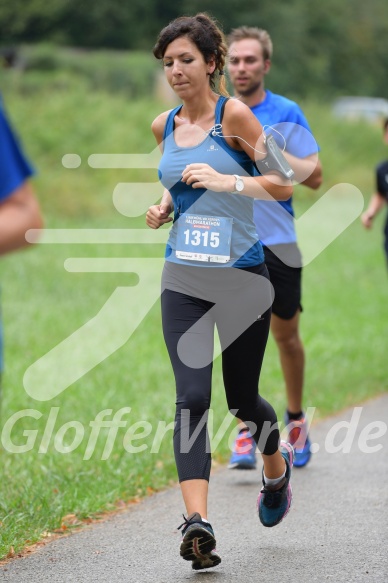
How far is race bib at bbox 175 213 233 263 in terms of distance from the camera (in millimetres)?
4402

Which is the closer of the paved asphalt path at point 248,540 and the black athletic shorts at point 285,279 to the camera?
the paved asphalt path at point 248,540

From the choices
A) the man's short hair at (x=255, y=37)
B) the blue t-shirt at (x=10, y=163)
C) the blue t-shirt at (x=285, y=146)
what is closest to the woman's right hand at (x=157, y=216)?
the blue t-shirt at (x=285, y=146)

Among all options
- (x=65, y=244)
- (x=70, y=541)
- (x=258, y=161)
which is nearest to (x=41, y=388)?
(x=70, y=541)

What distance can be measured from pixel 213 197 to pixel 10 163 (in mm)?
1623

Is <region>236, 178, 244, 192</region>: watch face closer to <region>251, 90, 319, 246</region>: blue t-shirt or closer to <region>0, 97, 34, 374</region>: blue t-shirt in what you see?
<region>0, 97, 34, 374</region>: blue t-shirt

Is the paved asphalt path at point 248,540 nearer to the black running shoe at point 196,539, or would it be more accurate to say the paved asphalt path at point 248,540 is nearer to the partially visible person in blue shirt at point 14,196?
the black running shoe at point 196,539

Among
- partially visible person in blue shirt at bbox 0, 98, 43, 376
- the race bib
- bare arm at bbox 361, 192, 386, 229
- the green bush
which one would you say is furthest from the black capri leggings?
the green bush

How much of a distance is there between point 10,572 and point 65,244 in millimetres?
14913

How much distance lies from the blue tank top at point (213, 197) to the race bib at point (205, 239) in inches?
0.6

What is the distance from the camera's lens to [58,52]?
39.9m

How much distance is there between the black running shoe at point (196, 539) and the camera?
4070 millimetres

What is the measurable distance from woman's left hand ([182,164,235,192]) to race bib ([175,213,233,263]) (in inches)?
7.3

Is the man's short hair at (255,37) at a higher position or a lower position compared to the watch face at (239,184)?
higher

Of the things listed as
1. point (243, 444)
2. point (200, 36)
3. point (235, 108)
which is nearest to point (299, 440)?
point (243, 444)
